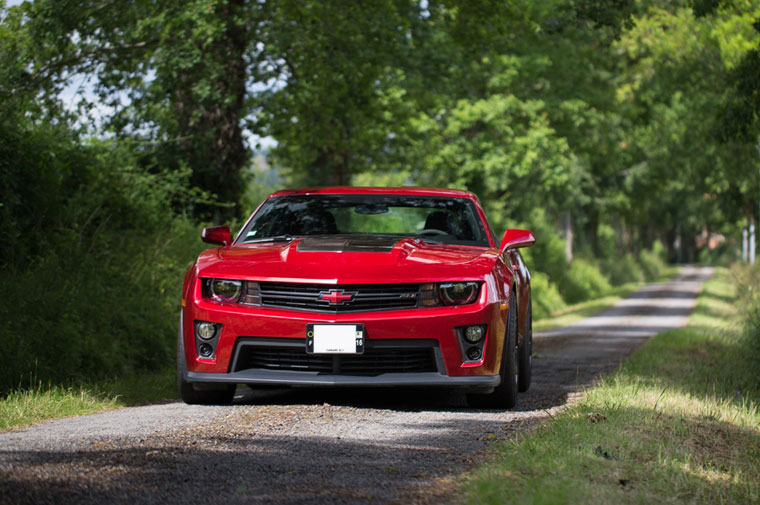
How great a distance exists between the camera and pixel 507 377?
6.77m

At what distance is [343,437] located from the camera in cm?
547

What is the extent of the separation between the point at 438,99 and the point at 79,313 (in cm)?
2287

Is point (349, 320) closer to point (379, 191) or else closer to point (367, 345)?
point (367, 345)

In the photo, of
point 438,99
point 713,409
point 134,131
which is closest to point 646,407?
point 713,409

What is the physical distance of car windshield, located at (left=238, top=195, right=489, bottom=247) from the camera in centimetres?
786

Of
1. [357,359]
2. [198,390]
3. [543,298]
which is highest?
[357,359]

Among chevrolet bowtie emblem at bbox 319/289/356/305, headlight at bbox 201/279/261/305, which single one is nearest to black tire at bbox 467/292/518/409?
chevrolet bowtie emblem at bbox 319/289/356/305

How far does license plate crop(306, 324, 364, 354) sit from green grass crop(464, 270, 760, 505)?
1304 mm

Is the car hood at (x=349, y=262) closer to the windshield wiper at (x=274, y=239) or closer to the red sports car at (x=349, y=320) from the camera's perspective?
the red sports car at (x=349, y=320)

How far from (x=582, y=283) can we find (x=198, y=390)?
112ft

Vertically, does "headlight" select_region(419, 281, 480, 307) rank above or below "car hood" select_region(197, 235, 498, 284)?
below

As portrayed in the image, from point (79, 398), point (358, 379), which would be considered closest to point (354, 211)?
point (358, 379)

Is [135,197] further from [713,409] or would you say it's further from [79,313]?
[713,409]

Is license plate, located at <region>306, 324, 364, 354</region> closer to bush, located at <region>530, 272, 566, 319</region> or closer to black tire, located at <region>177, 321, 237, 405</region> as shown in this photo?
black tire, located at <region>177, 321, 237, 405</region>
